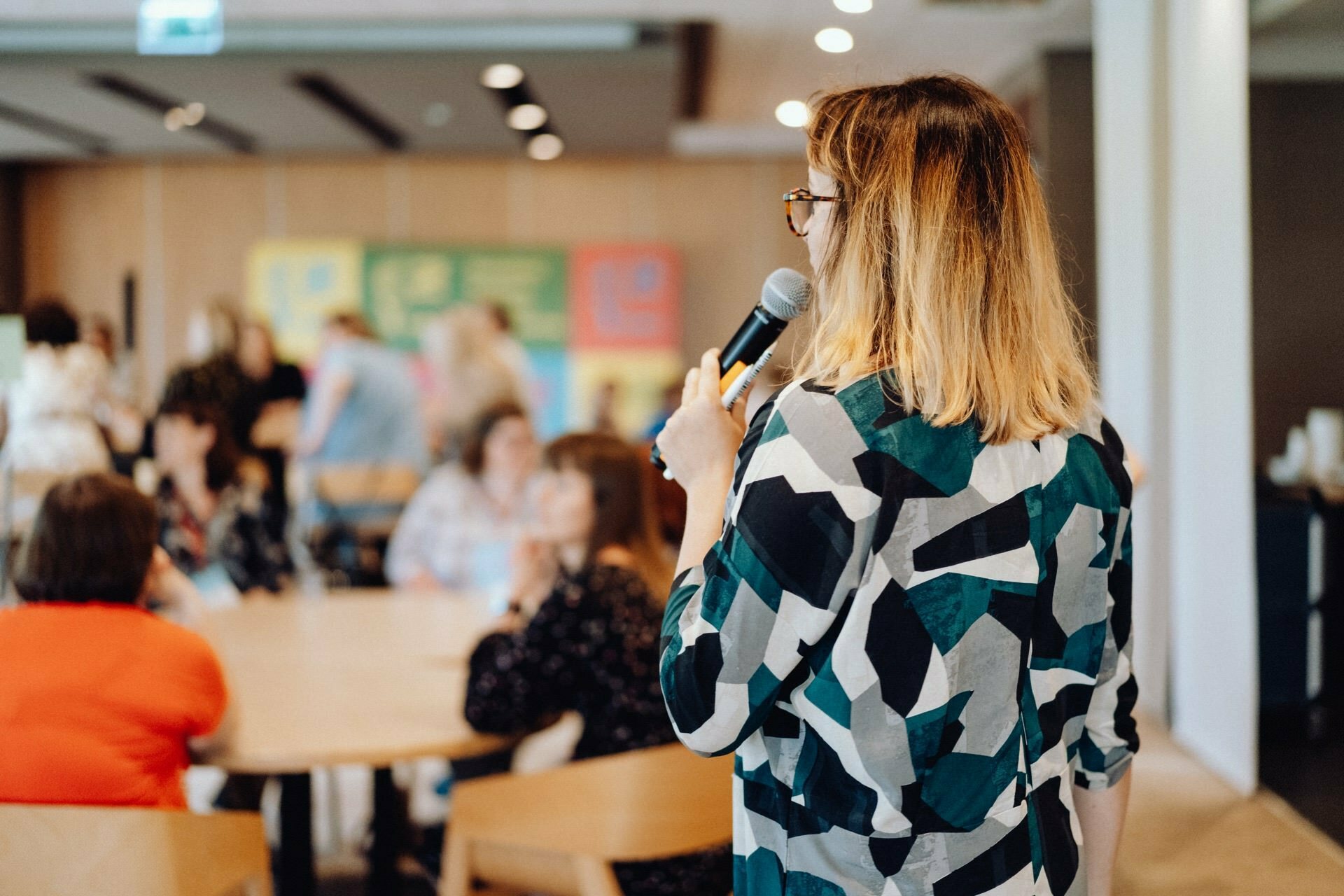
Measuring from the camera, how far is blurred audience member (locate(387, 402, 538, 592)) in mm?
3537

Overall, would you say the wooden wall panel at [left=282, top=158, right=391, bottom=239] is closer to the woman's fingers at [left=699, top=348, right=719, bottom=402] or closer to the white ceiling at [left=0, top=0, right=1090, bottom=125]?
the white ceiling at [left=0, top=0, right=1090, bottom=125]

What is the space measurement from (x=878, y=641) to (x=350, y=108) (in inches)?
248

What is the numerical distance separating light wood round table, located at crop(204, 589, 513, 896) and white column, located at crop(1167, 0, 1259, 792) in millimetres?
2143

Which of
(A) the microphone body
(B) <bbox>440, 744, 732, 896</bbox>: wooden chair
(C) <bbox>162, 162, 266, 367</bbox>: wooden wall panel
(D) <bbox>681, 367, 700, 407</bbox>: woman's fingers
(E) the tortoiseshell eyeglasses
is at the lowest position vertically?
(B) <bbox>440, 744, 732, 896</bbox>: wooden chair

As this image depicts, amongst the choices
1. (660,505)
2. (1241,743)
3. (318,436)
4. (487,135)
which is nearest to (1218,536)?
(1241,743)

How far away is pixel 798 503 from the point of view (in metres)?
0.91

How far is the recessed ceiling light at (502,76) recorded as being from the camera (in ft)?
18.1

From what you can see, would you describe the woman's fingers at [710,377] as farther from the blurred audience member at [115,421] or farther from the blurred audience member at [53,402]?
the blurred audience member at [115,421]

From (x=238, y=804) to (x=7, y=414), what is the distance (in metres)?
1.02

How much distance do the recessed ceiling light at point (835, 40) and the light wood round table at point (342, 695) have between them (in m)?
3.42

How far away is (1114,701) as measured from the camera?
114 cm

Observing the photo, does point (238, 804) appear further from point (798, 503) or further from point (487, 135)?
point (487, 135)

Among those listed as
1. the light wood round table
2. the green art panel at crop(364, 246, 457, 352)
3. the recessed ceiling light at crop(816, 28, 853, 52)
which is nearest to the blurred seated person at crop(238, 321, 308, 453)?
the light wood round table

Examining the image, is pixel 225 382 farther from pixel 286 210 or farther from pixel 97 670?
pixel 286 210
